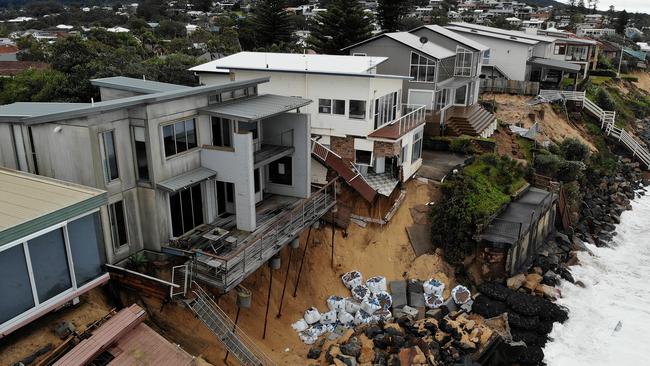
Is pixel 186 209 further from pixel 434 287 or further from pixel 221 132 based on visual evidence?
pixel 434 287

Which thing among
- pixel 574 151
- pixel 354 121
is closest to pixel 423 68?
pixel 354 121

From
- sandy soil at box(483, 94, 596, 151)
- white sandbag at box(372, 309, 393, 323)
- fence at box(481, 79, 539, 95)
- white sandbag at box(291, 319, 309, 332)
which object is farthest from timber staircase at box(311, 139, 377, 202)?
fence at box(481, 79, 539, 95)

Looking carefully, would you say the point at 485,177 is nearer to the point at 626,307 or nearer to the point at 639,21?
the point at 626,307

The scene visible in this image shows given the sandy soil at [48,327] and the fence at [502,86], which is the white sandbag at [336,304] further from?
the fence at [502,86]

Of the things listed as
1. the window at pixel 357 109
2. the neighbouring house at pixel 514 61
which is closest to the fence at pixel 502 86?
the neighbouring house at pixel 514 61

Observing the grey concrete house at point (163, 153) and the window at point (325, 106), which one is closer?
the grey concrete house at point (163, 153)

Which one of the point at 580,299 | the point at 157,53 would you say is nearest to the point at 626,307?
the point at 580,299
